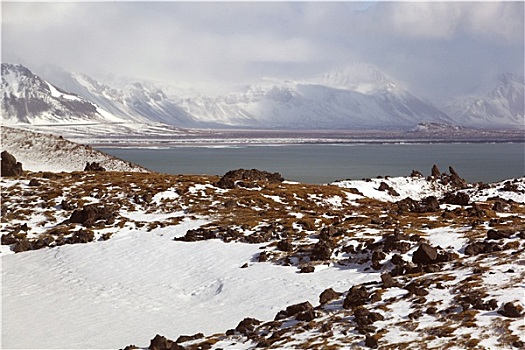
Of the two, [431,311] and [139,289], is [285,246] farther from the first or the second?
[431,311]

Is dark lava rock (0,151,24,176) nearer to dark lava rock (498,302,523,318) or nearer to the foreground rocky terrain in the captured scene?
the foreground rocky terrain

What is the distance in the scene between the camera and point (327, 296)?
17.4 meters

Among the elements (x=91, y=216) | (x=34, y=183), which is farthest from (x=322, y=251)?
(x=34, y=183)

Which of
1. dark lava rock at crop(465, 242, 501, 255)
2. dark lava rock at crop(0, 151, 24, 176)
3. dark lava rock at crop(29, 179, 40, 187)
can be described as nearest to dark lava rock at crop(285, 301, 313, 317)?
dark lava rock at crop(465, 242, 501, 255)

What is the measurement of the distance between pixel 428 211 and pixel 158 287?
49.3 ft

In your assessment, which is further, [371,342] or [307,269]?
[307,269]

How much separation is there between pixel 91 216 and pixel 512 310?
67.6 feet

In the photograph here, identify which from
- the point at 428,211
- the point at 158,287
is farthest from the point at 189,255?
the point at 428,211

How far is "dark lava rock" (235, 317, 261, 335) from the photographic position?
52.3ft

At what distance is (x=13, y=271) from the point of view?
960 inches

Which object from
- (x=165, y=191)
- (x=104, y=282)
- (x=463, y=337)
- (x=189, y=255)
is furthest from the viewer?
(x=165, y=191)

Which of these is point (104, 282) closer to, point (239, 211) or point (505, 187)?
point (239, 211)

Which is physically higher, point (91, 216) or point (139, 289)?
point (91, 216)

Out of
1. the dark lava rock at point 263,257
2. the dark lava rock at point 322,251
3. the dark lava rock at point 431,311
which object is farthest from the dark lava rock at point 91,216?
the dark lava rock at point 431,311
